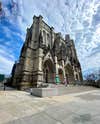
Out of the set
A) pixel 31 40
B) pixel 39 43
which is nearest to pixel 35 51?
pixel 39 43

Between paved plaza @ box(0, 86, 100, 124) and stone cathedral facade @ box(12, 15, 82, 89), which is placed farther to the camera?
stone cathedral facade @ box(12, 15, 82, 89)

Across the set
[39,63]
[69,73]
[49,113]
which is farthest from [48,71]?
[49,113]

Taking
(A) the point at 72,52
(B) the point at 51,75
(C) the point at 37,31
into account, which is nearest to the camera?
(B) the point at 51,75

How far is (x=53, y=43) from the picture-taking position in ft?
89.9

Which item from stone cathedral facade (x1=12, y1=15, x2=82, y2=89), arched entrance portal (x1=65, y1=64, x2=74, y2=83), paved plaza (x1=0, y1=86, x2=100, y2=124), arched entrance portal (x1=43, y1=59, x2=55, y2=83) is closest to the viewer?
paved plaza (x1=0, y1=86, x2=100, y2=124)

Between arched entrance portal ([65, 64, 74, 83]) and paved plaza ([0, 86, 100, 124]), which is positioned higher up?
arched entrance portal ([65, 64, 74, 83])

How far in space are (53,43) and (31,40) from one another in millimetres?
8646

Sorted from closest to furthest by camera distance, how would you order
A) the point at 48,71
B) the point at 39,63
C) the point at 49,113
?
the point at 49,113, the point at 39,63, the point at 48,71

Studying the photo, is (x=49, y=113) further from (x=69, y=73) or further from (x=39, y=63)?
(x=69, y=73)

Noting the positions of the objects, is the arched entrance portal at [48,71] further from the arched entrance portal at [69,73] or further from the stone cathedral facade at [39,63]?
the arched entrance portal at [69,73]

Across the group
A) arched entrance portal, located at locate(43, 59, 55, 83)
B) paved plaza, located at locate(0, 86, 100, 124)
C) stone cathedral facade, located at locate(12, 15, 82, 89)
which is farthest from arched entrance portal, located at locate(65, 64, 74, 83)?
paved plaza, located at locate(0, 86, 100, 124)

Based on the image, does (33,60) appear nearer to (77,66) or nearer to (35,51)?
(35,51)

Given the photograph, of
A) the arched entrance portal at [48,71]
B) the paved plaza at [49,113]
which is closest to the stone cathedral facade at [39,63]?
the arched entrance portal at [48,71]

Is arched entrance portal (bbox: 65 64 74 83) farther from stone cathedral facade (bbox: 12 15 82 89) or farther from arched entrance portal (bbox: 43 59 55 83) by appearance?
arched entrance portal (bbox: 43 59 55 83)
